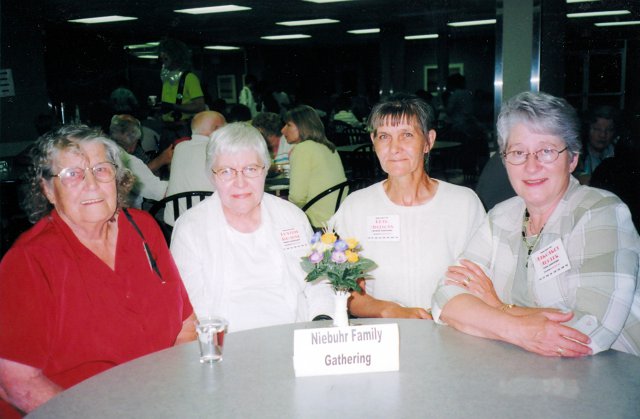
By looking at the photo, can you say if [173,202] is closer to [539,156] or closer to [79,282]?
[79,282]

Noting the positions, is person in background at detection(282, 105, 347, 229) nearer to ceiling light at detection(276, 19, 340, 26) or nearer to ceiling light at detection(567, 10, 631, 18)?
ceiling light at detection(276, 19, 340, 26)

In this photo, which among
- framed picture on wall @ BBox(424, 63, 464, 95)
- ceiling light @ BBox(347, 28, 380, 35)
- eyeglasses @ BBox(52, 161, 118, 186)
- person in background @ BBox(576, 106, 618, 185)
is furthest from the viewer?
framed picture on wall @ BBox(424, 63, 464, 95)

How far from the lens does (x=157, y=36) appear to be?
1352cm

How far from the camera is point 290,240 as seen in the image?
2182mm

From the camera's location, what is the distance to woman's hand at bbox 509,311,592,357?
142cm

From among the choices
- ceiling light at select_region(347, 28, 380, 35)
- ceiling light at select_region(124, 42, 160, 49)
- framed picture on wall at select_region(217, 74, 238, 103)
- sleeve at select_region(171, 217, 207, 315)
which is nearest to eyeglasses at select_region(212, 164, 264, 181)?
sleeve at select_region(171, 217, 207, 315)

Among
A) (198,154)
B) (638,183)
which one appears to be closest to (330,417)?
(638,183)

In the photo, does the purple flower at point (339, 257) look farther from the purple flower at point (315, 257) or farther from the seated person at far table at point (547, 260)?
the seated person at far table at point (547, 260)

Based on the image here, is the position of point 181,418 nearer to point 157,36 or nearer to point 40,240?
point 40,240

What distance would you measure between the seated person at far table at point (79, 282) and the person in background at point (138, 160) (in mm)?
2467

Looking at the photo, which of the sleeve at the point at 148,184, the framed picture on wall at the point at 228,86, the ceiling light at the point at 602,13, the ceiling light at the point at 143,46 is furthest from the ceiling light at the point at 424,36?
the sleeve at the point at 148,184

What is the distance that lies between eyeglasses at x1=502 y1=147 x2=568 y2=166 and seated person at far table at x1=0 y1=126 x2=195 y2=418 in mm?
1188

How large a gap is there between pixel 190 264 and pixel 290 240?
382 millimetres

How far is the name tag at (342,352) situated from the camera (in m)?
1.36
